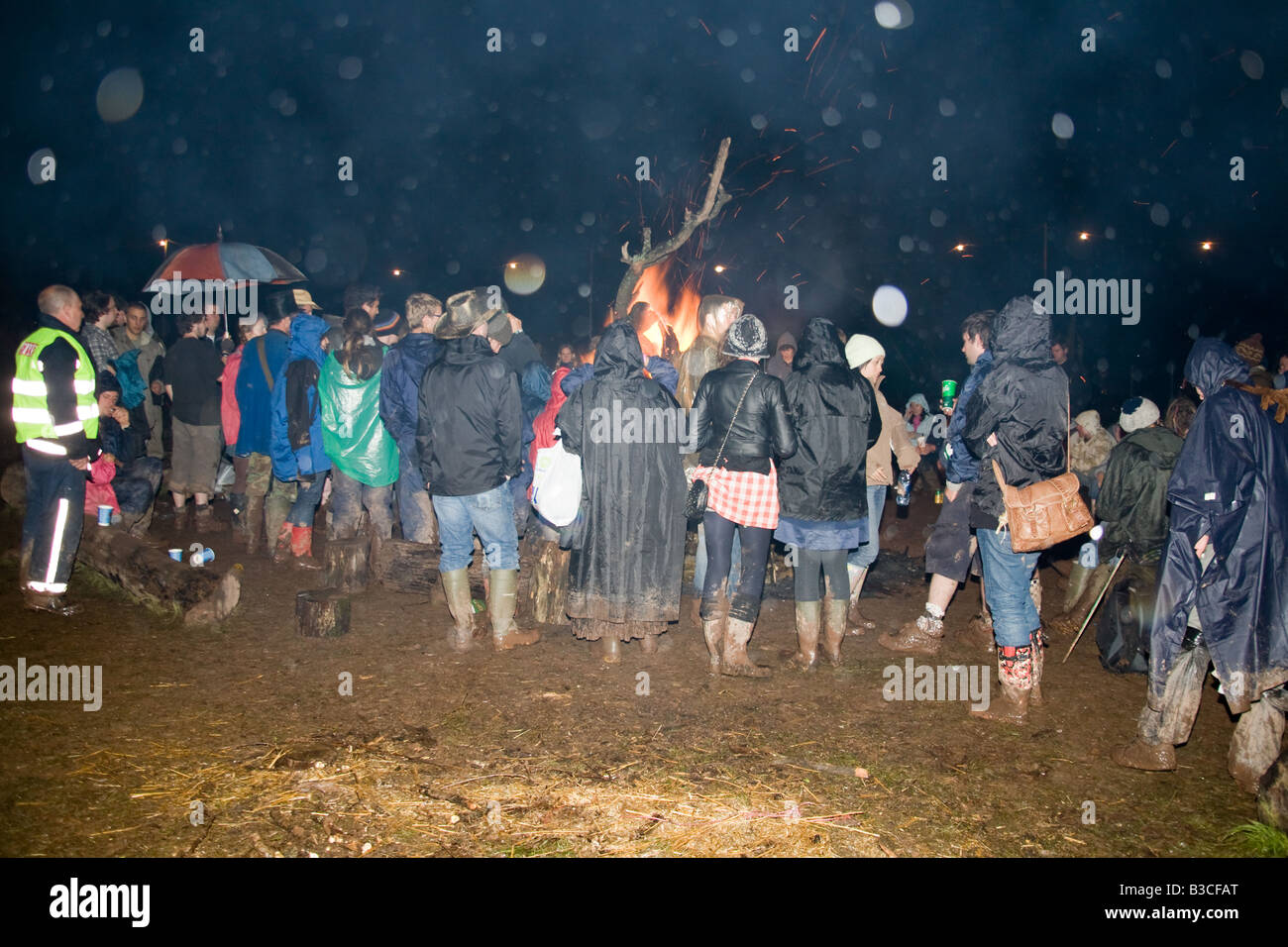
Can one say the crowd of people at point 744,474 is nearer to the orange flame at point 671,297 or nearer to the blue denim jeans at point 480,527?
the blue denim jeans at point 480,527

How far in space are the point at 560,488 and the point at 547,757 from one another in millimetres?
1869

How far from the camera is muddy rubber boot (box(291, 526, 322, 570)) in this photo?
7.11 metres

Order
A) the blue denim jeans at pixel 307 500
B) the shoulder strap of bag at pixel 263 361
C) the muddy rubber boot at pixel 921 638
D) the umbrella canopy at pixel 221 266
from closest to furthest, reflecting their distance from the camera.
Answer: the muddy rubber boot at pixel 921 638
the blue denim jeans at pixel 307 500
the shoulder strap of bag at pixel 263 361
the umbrella canopy at pixel 221 266

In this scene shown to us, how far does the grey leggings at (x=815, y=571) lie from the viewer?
494cm

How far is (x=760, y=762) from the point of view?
3.83 m

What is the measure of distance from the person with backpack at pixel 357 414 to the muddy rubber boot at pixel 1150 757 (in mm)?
5795

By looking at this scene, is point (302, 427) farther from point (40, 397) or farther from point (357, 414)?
point (40, 397)

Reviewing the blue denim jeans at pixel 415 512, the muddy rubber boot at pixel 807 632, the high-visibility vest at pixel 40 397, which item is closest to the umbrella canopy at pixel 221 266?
the high-visibility vest at pixel 40 397

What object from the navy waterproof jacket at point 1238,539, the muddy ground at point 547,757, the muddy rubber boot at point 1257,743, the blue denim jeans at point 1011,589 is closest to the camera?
the muddy ground at point 547,757

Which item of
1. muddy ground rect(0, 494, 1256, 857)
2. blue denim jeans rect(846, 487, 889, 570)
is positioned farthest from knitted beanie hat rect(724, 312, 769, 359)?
muddy ground rect(0, 494, 1256, 857)

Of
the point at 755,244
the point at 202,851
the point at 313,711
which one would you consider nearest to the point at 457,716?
the point at 313,711

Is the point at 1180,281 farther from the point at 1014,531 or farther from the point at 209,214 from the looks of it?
the point at 209,214

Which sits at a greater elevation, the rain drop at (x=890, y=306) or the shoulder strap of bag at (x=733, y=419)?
the rain drop at (x=890, y=306)

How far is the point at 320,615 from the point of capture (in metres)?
5.41
